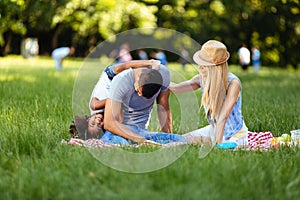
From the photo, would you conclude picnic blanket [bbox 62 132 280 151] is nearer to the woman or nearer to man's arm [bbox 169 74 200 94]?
the woman

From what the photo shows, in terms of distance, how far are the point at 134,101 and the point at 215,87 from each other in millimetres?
912

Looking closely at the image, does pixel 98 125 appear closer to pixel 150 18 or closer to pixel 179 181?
pixel 179 181

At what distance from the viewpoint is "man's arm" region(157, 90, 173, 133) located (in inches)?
258

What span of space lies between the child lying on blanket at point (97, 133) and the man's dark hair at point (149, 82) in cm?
45

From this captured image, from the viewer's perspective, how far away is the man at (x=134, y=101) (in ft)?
19.2

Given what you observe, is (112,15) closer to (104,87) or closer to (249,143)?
(104,87)

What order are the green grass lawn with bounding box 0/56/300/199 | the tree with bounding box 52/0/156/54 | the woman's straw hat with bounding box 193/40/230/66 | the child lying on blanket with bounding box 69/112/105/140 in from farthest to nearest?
the tree with bounding box 52/0/156/54
the child lying on blanket with bounding box 69/112/105/140
the woman's straw hat with bounding box 193/40/230/66
the green grass lawn with bounding box 0/56/300/199

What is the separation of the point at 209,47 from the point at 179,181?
232 cm

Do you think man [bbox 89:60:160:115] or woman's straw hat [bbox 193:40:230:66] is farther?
man [bbox 89:60:160:115]

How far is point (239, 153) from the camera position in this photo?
503 centimetres

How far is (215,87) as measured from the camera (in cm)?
590

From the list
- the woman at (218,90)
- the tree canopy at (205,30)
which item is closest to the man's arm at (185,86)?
the woman at (218,90)

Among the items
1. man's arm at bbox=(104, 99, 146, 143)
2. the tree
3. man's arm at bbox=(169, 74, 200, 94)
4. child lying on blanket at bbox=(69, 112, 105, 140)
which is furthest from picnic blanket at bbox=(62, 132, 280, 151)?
the tree

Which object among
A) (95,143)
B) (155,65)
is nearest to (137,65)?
(155,65)
